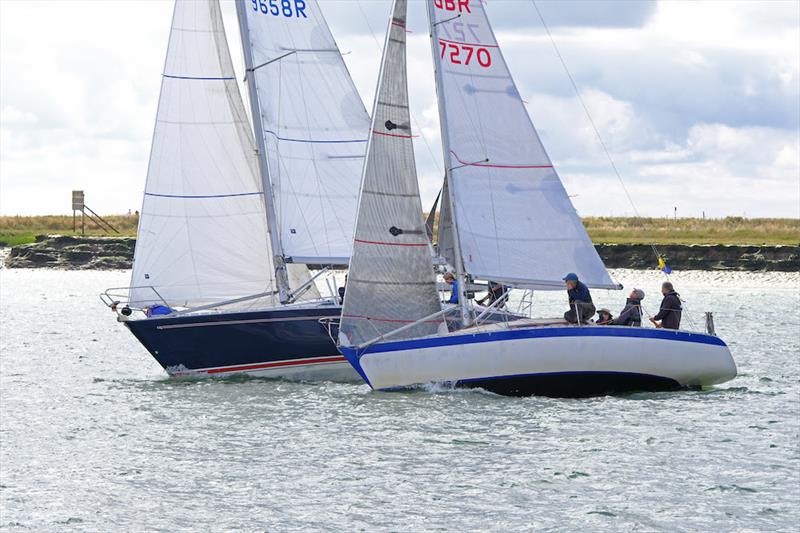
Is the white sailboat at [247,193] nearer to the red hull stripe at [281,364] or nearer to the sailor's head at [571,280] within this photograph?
the red hull stripe at [281,364]

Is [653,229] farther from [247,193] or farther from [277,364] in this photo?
[277,364]

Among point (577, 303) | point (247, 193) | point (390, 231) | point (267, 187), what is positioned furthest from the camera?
point (247, 193)

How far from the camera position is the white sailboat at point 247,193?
3366cm

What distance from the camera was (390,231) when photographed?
96.0ft

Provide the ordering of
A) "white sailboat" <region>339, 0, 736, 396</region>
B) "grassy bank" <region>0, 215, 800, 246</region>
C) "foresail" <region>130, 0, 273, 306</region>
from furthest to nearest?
"grassy bank" <region>0, 215, 800, 246</region>
"foresail" <region>130, 0, 273, 306</region>
"white sailboat" <region>339, 0, 736, 396</region>

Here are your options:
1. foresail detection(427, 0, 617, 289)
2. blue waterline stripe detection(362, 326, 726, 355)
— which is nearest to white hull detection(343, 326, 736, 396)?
blue waterline stripe detection(362, 326, 726, 355)

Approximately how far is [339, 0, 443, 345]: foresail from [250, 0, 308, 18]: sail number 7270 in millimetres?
6637

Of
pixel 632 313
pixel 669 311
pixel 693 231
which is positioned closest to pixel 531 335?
pixel 632 313

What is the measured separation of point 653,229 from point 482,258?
85.4 meters

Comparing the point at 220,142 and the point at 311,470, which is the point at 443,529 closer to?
the point at 311,470

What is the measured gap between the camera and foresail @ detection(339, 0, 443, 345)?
29062 millimetres

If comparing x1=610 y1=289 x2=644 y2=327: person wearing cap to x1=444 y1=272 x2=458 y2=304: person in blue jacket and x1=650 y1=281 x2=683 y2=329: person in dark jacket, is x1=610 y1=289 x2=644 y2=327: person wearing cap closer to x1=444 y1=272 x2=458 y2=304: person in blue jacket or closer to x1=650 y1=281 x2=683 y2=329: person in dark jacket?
x1=650 y1=281 x2=683 y2=329: person in dark jacket

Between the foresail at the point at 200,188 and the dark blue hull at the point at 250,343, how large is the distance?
0.92 metres

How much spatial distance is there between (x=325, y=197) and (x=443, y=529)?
17.1 metres
